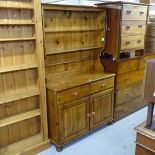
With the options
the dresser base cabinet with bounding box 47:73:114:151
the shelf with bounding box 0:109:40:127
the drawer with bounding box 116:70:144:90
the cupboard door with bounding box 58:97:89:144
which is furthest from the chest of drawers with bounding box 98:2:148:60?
the shelf with bounding box 0:109:40:127

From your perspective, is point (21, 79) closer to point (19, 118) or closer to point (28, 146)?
point (19, 118)

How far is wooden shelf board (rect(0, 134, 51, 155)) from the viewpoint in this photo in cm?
230

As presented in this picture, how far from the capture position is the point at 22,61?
7.59 ft

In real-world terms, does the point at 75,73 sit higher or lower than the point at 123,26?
lower

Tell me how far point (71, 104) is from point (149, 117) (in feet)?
3.89

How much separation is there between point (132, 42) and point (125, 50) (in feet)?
0.69

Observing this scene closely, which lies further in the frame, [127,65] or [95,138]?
[127,65]

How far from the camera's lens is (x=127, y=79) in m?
3.16

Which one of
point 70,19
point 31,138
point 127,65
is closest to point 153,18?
point 127,65

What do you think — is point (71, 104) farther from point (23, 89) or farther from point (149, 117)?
point (149, 117)

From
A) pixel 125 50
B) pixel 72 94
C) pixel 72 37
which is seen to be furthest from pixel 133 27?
pixel 72 94

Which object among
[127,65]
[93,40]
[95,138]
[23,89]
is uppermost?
[93,40]

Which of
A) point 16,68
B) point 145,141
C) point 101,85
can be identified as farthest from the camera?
point 101,85

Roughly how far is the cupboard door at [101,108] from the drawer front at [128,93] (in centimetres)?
18
